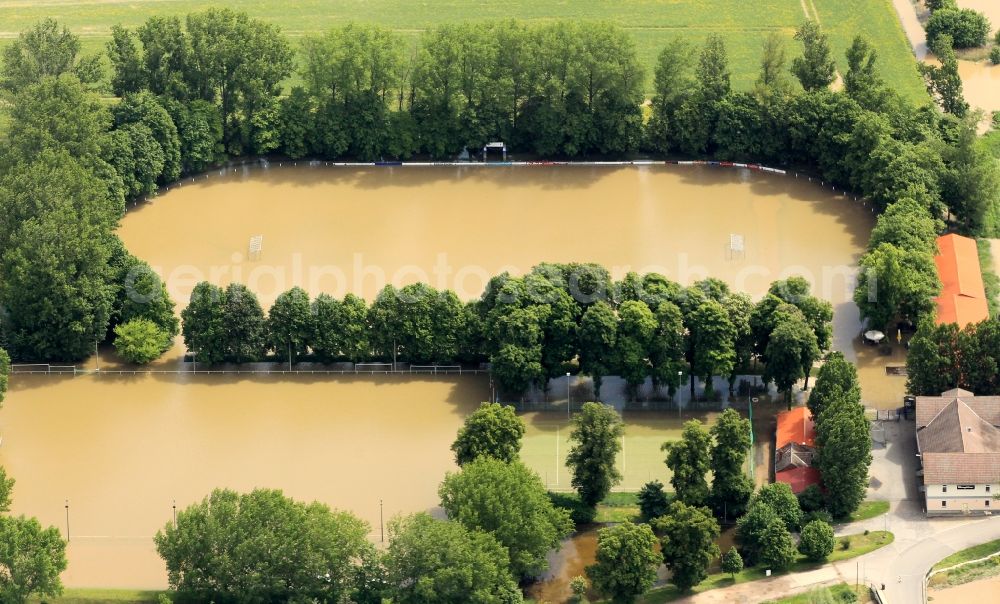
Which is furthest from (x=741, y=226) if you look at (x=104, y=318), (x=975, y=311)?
(x=104, y=318)

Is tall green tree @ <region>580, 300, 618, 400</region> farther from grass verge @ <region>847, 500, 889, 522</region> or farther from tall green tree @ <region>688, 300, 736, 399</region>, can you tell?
grass verge @ <region>847, 500, 889, 522</region>

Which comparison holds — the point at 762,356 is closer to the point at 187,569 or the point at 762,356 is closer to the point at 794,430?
the point at 794,430

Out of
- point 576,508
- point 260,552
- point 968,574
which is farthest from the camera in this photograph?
point 576,508

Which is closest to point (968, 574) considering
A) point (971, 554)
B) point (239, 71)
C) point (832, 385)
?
point (971, 554)

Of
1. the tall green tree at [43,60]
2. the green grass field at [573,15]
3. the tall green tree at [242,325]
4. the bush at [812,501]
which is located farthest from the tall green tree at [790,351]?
the tall green tree at [43,60]

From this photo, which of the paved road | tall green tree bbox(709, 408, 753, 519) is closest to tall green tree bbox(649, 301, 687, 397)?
tall green tree bbox(709, 408, 753, 519)

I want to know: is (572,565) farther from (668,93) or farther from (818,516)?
(668,93)
